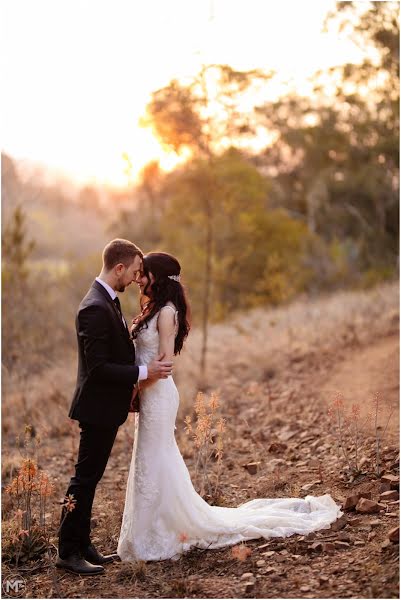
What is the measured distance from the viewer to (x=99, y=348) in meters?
4.42

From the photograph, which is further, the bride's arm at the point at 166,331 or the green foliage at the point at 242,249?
the green foliage at the point at 242,249

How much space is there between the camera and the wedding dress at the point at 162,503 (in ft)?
15.6

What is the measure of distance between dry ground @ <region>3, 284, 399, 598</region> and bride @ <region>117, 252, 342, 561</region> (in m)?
0.12

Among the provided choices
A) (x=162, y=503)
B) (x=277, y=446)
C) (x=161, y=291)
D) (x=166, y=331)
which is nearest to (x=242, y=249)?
(x=277, y=446)

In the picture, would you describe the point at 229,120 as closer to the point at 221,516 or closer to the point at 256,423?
the point at 256,423

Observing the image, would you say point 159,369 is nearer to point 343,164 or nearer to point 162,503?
point 162,503

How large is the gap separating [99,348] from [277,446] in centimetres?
330

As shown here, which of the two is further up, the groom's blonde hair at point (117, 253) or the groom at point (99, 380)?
the groom's blonde hair at point (117, 253)

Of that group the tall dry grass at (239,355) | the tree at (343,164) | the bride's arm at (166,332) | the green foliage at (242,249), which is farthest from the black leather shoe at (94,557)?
the tree at (343,164)

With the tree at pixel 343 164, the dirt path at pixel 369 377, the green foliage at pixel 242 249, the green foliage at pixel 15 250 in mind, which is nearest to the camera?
the dirt path at pixel 369 377

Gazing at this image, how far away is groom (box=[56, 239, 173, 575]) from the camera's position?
14.6 feet

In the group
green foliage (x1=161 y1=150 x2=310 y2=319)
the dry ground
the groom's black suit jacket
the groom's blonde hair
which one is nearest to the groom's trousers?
the groom's black suit jacket

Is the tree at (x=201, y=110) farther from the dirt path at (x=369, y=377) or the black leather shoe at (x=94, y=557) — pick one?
the black leather shoe at (x=94, y=557)

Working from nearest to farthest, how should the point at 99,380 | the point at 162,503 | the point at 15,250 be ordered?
the point at 99,380 < the point at 162,503 < the point at 15,250
